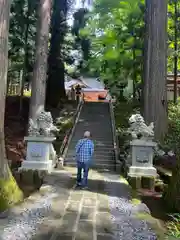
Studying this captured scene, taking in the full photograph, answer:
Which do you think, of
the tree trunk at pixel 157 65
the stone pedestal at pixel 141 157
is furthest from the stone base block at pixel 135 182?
the tree trunk at pixel 157 65

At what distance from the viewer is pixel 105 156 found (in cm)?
1341

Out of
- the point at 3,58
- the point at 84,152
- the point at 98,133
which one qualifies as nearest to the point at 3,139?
the point at 3,58

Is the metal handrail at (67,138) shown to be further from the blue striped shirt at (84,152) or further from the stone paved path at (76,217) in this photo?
the stone paved path at (76,217)

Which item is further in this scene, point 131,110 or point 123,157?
point 131,110

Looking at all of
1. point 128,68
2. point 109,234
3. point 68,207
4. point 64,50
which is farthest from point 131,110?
point 109,234

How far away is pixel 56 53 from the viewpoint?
21766 millimetres

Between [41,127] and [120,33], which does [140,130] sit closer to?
[41,127]

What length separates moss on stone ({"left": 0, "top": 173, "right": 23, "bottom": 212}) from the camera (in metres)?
6.46

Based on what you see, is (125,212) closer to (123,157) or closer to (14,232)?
(14,232)

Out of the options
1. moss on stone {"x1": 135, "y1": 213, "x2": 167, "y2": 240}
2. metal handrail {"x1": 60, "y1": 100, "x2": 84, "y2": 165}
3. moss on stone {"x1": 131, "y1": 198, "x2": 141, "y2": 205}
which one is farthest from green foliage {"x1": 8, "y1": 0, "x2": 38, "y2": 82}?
moss on stone {"x1": 135, "y1": 213, "x2": 167, "y2": 240}

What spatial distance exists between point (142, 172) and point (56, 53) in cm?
1329

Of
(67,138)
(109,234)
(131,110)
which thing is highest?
(131,110)

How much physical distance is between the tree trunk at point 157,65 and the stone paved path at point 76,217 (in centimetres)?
503

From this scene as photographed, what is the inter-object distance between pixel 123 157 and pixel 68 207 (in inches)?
261
